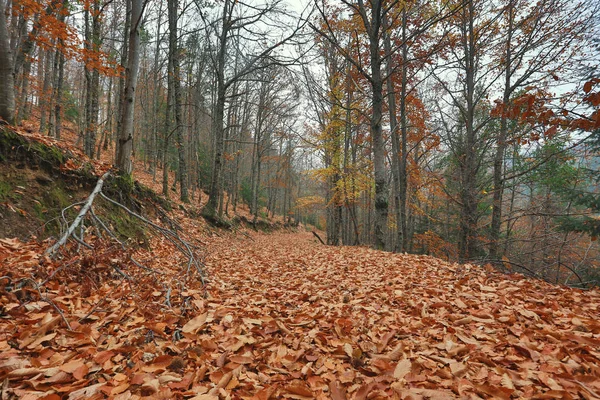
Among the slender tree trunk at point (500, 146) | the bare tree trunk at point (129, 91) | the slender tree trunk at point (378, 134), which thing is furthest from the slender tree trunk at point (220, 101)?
the slender tree trunk at point (500, 146)

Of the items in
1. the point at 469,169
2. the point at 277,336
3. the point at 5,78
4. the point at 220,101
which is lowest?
the point at 277,336

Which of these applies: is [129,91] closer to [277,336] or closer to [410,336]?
[277,336]

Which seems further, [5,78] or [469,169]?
[469,169]

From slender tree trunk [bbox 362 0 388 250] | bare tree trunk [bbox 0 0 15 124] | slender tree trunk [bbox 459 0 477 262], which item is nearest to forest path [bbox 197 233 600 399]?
slender tree trunk [bbox 362 0 388 250]

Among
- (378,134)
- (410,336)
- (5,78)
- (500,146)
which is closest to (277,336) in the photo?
(410,336)

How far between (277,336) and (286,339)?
93 millimetres

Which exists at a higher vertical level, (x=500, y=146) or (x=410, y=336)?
(x=500, y=146)

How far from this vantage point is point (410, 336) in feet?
6.05

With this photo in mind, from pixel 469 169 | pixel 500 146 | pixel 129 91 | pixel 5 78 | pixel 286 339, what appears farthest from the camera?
pixel 500 146

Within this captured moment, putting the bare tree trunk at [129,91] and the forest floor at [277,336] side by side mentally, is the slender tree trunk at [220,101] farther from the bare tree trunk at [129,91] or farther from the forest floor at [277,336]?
the forest floor at [277,336]

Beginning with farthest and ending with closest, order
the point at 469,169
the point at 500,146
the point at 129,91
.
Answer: the point at 500,146 → the point at 469,169 → the point at 129,91

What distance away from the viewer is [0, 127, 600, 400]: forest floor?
4.24ft

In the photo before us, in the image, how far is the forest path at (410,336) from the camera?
133 cm

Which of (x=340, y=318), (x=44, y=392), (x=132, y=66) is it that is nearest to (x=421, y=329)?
(x=340, y=318)
